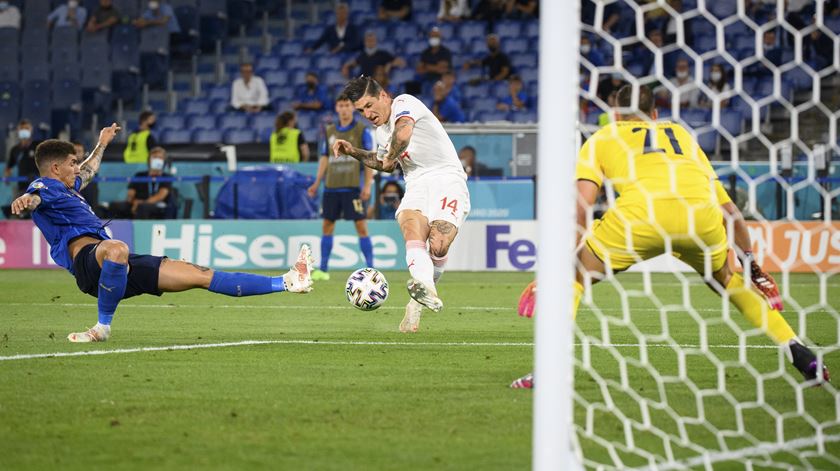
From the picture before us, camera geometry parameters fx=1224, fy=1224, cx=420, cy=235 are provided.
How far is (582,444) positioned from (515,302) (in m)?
7.11

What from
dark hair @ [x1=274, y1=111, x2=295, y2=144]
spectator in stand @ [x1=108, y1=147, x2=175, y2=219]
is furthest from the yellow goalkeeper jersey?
spectator in stand @ [x1=108, y1=147, x2=175, y2=219]

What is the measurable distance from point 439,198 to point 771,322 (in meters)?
3.17

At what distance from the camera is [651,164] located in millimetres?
6047

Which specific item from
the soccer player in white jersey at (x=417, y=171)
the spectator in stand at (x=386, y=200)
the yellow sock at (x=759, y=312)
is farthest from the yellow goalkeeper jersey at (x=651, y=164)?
the spectator in stand at (x=386, y=200)

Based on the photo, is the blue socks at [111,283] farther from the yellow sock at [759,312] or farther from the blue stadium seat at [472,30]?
the blue stadium seat at [472,30]

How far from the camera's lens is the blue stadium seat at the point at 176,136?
69.7 feet

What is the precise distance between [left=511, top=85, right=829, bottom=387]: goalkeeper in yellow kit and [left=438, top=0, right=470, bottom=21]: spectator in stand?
1644cm

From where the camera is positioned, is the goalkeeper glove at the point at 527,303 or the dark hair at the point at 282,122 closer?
the goalkeeper glove at the point at 527,303

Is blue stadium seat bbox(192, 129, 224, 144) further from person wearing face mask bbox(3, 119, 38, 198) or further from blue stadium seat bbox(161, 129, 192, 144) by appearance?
person wearing face mask bbox(3, 119, 38, 198)

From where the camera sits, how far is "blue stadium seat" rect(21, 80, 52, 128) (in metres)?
22.1

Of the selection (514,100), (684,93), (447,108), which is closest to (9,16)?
(447,108)

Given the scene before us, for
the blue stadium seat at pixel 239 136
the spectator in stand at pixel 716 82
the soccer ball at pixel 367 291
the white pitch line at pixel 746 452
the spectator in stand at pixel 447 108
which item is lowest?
the white pitch line at pixel 746 452

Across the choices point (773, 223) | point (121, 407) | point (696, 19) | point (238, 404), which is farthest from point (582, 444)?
point (696, 19)

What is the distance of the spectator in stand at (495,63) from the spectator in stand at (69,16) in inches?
319
